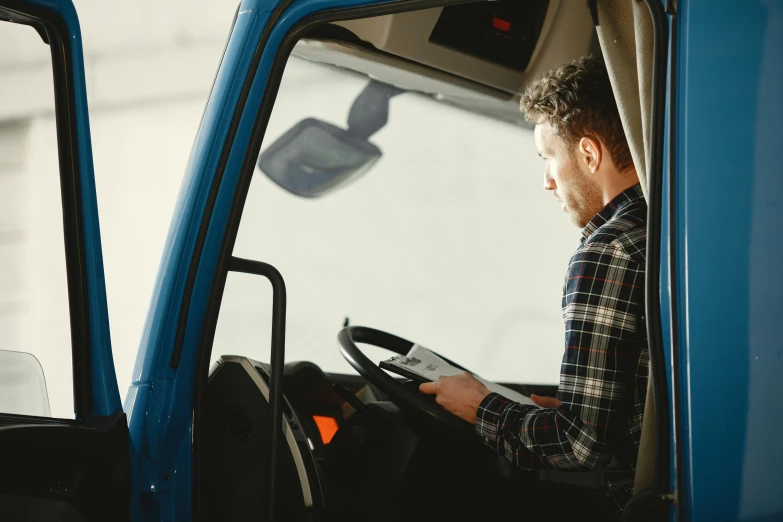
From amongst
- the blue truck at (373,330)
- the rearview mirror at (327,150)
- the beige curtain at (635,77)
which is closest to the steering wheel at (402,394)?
the blue truck at (373,330)

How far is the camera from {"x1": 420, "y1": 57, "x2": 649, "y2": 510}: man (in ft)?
4.83

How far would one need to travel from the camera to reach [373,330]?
214 centimetres

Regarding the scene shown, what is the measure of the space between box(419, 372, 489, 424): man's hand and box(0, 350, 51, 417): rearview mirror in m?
0.81

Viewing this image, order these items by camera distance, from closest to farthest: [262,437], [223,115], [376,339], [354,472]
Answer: [223,115]
[262,437]
[354,472]
[376,339]

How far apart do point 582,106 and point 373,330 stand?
81 centimetres

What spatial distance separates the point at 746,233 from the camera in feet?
3.76

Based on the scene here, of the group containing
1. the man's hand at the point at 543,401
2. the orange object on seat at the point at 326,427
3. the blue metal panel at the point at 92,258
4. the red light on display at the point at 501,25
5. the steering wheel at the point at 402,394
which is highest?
the red light on display at the point at 501,25

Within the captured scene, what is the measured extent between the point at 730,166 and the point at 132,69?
554cm

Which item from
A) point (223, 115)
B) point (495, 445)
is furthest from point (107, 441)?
point (495, 445)

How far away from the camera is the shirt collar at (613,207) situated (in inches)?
66.4

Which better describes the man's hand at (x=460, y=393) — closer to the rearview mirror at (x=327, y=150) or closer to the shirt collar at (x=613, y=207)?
the shirt collar at (x=613, y=207)

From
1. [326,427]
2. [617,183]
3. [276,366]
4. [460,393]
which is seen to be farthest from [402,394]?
[617,183]

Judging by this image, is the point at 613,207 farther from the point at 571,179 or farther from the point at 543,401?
the point at 543,401

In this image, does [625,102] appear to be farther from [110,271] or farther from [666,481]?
[110,271]
